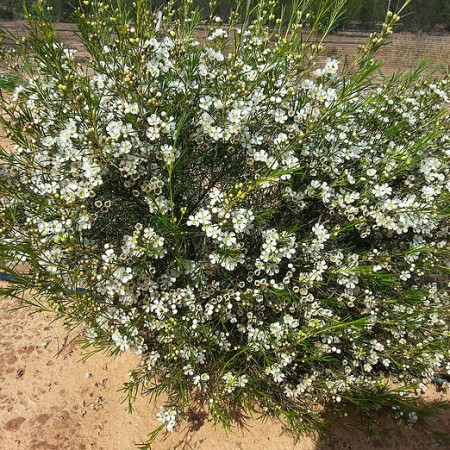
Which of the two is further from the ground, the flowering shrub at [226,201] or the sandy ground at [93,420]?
the flowering shrub at [226,201]

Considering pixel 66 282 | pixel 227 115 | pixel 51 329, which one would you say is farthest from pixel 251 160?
pixel 51 329

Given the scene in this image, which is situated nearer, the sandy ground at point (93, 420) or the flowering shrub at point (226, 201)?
the flowering shrub at point (226, 201)

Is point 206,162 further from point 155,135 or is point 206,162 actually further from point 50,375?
point 50,375

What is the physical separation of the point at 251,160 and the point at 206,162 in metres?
0.41

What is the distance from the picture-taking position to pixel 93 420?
340 cm

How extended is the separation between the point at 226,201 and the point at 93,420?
234 cm

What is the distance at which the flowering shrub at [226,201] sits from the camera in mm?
2453

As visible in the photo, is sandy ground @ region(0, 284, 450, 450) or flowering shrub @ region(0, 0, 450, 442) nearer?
flowering shrub @ region(0, 0, 450, 442)

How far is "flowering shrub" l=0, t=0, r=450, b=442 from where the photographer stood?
2453 mm

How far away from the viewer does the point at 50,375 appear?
146 inches

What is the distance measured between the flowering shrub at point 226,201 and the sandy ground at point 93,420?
25 centimetres

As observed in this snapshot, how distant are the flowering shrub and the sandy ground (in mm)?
253

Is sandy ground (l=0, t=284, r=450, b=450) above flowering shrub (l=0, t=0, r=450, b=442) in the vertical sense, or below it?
below

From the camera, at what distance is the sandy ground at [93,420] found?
3.28 meters
